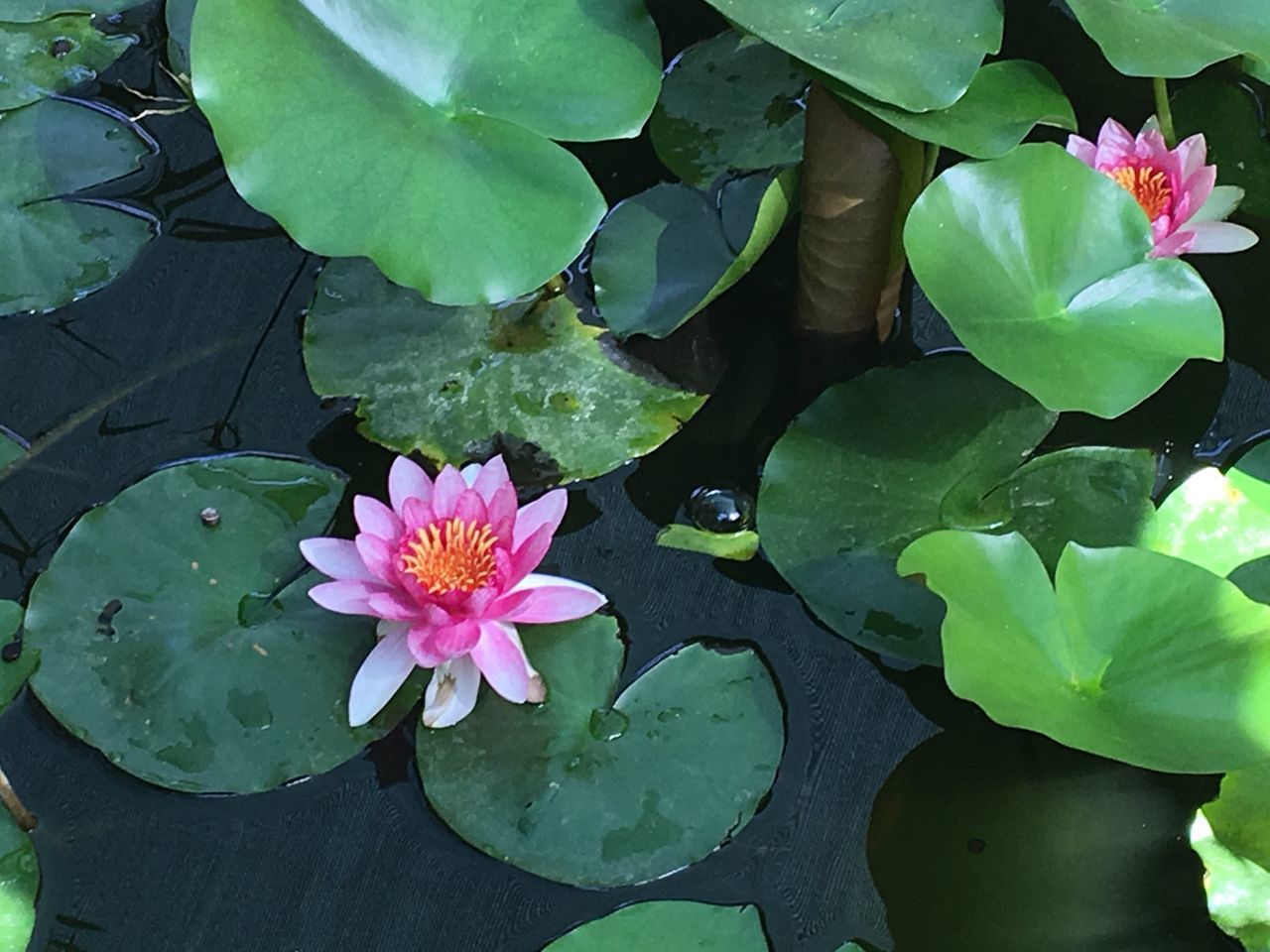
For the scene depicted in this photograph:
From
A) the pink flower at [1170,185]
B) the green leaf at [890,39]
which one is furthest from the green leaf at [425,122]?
the pink flower at [1170,185]

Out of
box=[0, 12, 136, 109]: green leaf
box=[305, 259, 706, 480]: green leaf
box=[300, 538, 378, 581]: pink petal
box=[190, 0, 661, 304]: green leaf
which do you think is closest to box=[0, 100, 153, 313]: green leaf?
box=[0, 12, 136, 109]: green leaf

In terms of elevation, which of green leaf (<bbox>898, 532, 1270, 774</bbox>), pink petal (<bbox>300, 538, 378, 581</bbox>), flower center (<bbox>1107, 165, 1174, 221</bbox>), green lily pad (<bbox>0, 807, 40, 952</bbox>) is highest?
flower center (<bbox>1107, 165, 1174, 221</bbox>)

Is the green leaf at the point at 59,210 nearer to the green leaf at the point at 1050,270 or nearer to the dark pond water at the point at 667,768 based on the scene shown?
the dark pond water at the point at 667,768

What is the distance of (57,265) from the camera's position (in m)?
1.41

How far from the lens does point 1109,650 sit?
0.99 meters

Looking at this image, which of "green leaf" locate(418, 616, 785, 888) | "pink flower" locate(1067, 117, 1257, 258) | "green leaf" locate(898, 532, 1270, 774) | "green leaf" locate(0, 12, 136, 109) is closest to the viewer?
"green leaf" locate(898, 532, 1270, 774)

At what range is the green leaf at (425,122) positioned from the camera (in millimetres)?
1079

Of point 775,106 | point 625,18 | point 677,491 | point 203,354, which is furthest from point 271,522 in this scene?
point 775,106

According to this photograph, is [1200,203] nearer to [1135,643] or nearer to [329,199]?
[1135,643]

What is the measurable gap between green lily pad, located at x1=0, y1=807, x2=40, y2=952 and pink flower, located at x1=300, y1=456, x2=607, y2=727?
311mm

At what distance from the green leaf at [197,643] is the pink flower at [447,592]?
0.17ft

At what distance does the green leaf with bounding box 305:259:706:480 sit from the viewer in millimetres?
1295

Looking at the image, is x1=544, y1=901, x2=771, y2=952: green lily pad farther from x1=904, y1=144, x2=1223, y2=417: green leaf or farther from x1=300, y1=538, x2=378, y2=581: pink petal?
x1=904, y1=144, x2=1223, y2=417: green leaf

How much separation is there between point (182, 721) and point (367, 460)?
35 cm
